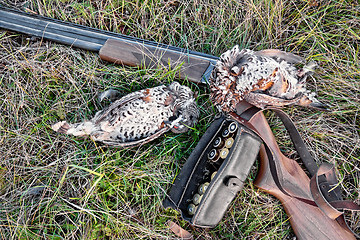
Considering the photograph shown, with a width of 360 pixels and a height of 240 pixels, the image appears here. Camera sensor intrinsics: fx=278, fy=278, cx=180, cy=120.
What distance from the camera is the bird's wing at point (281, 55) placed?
95.2 inches

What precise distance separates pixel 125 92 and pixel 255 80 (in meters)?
1.26

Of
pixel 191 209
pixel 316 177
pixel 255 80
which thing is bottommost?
pixel 191 209

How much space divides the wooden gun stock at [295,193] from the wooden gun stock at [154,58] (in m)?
0.74

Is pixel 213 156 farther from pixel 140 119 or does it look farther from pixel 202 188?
pixel 140 119

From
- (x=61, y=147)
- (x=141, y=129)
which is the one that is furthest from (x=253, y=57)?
(x=61, y=147)

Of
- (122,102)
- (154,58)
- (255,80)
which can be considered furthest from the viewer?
(154,58)

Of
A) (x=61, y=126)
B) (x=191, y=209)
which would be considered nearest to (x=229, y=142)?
(x=191, y=209)

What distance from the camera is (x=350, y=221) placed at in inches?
97.4

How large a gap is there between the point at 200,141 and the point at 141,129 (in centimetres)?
53

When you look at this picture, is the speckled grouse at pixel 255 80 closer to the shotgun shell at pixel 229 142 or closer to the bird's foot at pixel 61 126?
the shotgun shell at pixel 229 142

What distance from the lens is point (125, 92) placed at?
2.71m

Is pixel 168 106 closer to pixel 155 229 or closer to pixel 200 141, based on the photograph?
pixel 200 141

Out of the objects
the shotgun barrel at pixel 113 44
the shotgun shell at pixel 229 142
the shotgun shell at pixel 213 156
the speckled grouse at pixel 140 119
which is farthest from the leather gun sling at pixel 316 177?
the shotgun barrel at pixel 113 44

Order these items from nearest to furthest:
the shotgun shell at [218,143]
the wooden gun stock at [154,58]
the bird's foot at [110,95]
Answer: the shotgun shell at [218,143] < the bird's foot at [110,95] < the wooden gun stock at [154,58]
